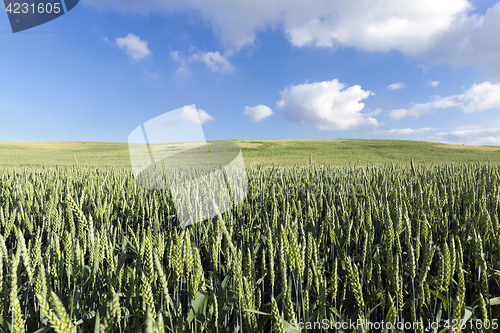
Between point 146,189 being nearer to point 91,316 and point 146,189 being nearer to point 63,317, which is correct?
point 91,316

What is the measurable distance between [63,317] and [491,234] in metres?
2.09

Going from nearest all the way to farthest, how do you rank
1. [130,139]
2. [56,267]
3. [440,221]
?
1. [56,267]
2. [440,221]
3. [130,139]

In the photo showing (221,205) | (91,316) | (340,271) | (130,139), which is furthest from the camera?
(221,205)

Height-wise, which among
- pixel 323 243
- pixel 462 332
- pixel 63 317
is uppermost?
pixel 63 317

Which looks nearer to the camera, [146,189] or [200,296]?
[200,296]

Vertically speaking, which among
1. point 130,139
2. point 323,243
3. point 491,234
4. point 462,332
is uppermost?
point 130,139

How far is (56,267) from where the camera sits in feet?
3.79

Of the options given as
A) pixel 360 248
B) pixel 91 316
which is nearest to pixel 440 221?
pixel 360 248

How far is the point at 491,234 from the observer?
1544 mm

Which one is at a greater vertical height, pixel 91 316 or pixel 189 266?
pixel 189 266

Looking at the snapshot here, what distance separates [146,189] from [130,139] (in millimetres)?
1171

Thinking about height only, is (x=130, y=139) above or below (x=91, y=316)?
above

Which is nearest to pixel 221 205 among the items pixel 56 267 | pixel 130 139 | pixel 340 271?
pixel 130 139

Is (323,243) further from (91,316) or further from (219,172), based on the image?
(219,172)
